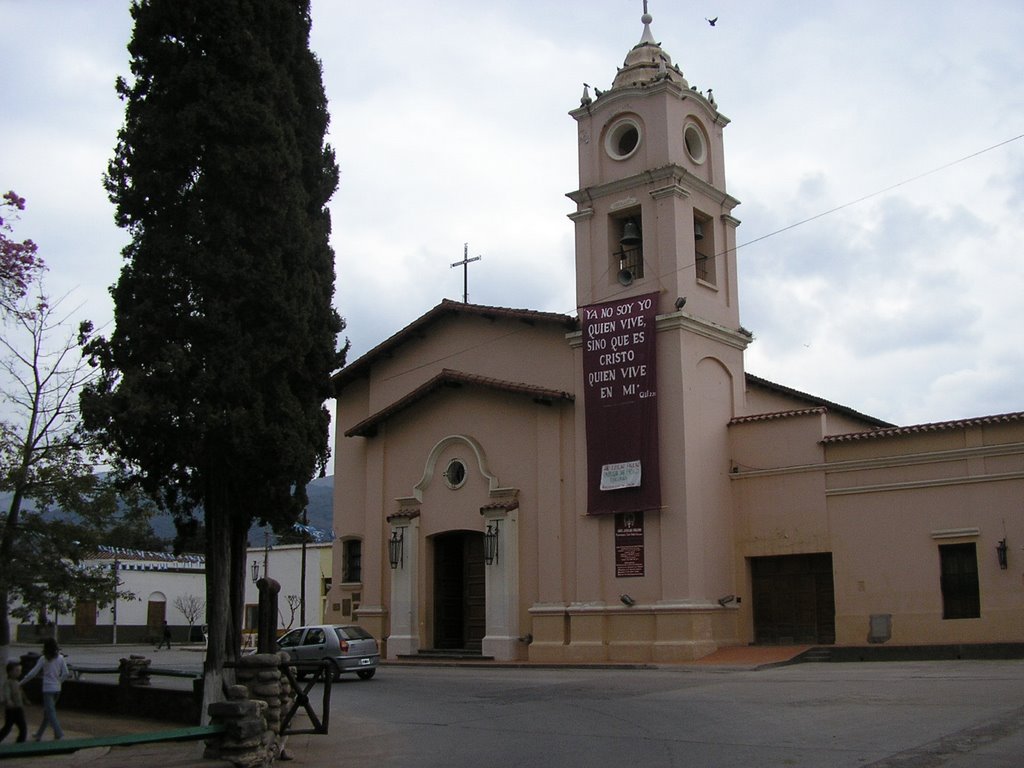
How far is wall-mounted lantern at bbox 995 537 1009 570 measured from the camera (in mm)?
24578

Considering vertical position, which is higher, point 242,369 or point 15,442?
point 242,369

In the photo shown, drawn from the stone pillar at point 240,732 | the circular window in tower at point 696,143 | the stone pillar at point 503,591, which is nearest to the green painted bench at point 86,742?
the stone pillar at point 240,732

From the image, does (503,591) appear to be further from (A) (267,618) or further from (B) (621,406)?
(A) (267,618)

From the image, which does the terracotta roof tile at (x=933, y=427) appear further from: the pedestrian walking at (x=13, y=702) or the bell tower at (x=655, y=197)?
the pedestrian walking at (x=13, y=702)

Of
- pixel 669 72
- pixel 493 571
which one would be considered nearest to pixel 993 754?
pixel 493 571

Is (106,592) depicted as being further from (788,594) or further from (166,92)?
(788,594)

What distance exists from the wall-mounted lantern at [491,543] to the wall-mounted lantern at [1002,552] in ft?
41.3

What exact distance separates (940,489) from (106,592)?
19.2 meters

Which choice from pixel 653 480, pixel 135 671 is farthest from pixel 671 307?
pixel 135 671

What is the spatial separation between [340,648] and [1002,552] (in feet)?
49.2

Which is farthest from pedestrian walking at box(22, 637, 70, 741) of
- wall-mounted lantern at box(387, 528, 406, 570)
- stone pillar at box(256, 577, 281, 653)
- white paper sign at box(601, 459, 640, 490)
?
wall-mounted lantern at box(387, 528, 406, 570)

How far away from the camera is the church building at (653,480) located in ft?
84.8

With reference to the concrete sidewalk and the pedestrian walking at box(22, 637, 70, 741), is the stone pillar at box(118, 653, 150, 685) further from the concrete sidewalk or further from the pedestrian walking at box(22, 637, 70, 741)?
the pedestrian walking at box(22, 637, 70, 741)

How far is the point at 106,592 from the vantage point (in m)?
14.3
